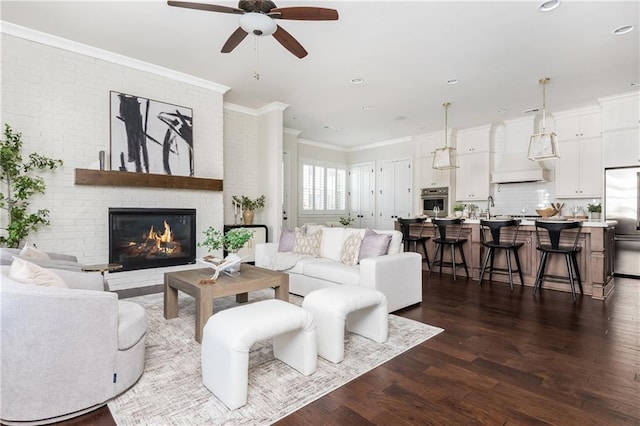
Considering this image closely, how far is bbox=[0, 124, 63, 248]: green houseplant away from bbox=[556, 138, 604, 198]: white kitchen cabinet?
321 inches

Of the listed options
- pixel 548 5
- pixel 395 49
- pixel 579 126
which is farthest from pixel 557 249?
pixel 579 126

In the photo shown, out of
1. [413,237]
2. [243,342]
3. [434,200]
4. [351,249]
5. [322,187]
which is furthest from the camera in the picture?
[322,187]

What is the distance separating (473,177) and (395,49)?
4.50 m

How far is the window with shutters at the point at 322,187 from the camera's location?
871 centimetres

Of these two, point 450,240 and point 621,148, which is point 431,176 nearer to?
point 450,240

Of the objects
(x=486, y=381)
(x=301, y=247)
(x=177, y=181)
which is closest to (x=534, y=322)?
(x=486, y=381)

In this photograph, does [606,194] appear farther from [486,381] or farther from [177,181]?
[177,181]

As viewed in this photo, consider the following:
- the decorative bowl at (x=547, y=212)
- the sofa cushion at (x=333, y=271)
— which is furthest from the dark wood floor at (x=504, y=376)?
the decorative bowl at (x=547, y=212)

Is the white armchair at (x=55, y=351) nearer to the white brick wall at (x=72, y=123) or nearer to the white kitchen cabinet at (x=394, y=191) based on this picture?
the white brick wall at (x=72, y=123)

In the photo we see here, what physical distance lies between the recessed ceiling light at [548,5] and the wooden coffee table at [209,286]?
3520 millimetres

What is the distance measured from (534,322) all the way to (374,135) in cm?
616

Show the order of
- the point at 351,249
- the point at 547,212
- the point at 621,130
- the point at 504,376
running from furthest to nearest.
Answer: the point at 621,130 < the point at 547,212 < the point at 351,249 < the point at 504,376

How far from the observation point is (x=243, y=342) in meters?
1.75

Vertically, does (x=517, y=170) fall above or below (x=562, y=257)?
above
